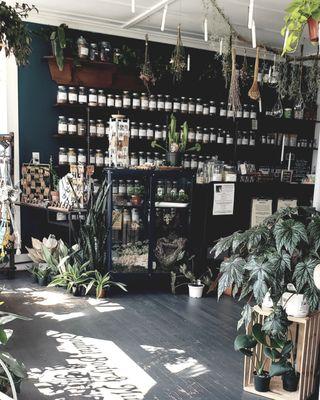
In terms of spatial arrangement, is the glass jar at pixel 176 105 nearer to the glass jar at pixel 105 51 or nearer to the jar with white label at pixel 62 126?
the glass jar at pixel 105 51

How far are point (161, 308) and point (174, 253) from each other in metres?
0.86

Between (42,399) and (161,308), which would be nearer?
(42,399)

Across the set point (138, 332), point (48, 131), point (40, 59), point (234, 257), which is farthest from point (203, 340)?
point (40, 59)

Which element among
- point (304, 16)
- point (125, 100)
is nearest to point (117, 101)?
point (125, 100)

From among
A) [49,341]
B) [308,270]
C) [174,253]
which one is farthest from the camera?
[174,253]

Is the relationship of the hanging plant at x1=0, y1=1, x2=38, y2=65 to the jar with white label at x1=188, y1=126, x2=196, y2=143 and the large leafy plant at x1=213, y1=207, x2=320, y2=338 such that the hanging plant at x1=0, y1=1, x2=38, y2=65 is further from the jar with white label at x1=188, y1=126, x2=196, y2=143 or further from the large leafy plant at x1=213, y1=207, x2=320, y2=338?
the jar with white label at x1=188, y1=126, x2=196, y2=143

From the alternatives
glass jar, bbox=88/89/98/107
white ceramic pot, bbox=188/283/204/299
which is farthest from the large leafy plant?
glass jar, bbox=88/89/98/107

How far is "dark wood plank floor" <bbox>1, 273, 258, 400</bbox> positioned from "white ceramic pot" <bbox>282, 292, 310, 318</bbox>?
0.67 meters

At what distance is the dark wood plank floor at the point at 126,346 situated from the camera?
3043 millimetres

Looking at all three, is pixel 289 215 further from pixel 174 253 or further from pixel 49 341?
pixel 174 253

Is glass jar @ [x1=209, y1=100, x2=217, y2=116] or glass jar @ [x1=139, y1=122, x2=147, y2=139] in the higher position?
glass jar @ [x1=209, y1=100, x2=217, y2=116]

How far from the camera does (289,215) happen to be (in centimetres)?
291

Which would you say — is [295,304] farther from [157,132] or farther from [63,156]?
[157,132]

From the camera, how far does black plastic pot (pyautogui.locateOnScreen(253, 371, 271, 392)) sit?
297 centimetres
